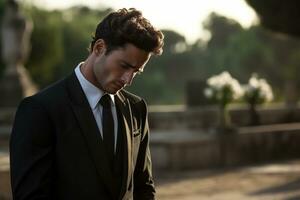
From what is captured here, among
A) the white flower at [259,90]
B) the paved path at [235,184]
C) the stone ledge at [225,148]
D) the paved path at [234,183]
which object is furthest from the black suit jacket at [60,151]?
the white flower at [259,90]

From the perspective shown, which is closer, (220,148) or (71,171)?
(71,171)

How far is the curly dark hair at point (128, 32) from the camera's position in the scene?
2.30 m

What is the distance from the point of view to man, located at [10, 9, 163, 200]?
224 centimetres

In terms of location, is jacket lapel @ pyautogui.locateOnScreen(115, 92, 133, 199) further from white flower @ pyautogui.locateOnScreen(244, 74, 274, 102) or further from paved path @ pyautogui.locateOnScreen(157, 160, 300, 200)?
white flower @ pyautogui.locateOnScreen(244, 74, 274, 102)

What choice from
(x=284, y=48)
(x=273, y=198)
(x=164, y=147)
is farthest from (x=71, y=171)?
(x=284, y=48)

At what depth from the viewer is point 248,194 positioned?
33.9 ft

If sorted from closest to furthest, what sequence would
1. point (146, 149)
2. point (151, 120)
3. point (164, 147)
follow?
point (146, 149) < point (164, 147) < point (151, 120)

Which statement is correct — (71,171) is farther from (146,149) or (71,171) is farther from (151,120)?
(151,120)

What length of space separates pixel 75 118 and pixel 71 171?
156mm

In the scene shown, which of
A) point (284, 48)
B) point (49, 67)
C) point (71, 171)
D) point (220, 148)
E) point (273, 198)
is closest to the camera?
point (71, 171)

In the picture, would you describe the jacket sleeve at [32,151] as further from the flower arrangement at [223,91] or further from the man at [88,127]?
the flower arrangement at [223,91]

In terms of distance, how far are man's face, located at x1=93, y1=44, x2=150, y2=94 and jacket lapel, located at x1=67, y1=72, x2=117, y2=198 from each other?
9 centimetres

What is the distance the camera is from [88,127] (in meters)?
2.31

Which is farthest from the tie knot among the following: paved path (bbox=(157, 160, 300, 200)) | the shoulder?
paved path (bbox=(157, 160, 300, 200))
